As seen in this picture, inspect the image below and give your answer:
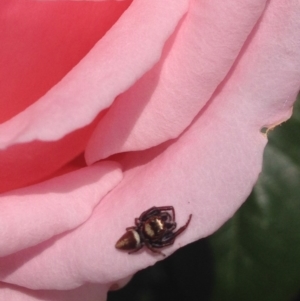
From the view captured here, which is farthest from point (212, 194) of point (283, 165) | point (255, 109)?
point (283, 165)

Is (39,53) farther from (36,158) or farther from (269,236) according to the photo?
(269,236)

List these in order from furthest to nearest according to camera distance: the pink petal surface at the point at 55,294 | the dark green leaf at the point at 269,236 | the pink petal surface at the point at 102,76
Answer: the dark green leaf at the point at 269,236 < the pink petal surface at the point at 55,294 < the pink petal surface at the point at 102,76

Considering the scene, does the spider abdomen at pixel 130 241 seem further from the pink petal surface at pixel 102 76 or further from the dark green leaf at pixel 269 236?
the dark green leaf at pixel 269 236

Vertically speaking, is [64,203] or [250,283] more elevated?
[64,203]

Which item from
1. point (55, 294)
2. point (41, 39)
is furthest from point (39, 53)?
point (55, 294)

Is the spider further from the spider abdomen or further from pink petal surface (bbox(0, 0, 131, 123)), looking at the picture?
pink petal surface (bbox(0, 0, 131, 123))

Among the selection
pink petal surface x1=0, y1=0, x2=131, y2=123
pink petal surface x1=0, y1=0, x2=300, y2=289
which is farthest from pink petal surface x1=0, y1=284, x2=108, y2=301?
pink petal surface x1=0, y1=0, x2=131, y2=123

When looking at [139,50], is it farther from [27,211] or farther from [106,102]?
[27,211]

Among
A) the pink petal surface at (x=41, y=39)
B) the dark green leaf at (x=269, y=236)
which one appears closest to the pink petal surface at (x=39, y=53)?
the pink petal surface at (x=41, y=39)
